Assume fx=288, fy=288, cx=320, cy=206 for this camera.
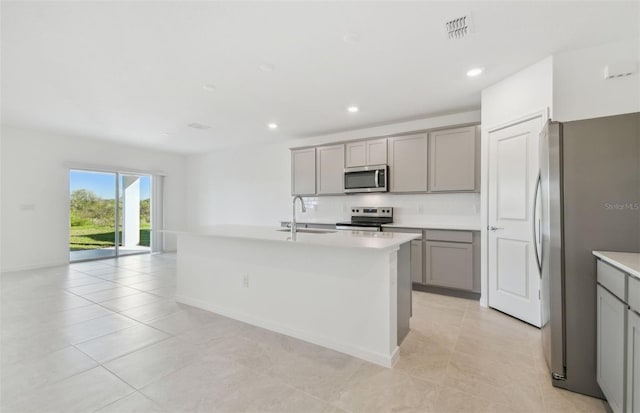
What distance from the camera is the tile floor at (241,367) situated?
1.76 m

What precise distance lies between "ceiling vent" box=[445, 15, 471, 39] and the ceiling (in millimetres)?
55

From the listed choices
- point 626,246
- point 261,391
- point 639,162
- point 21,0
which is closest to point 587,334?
point 626,246

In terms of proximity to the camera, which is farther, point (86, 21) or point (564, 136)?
point (86, 21)

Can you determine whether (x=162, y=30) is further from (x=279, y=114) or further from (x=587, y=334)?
(x=587, y=334)

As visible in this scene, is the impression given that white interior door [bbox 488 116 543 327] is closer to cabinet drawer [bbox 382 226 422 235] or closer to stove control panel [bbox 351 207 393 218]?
cabinet drawer [bbox 382 226 422 235]

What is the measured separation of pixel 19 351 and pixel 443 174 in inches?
193

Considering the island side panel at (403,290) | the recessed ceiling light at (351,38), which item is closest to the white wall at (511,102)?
the island side panel at (403,290)

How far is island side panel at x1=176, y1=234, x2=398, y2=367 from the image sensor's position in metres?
2.23

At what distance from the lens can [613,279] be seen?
1.57 metres

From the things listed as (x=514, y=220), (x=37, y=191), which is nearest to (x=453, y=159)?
(x=514, y=220)

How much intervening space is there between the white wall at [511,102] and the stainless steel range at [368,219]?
1.56 meters

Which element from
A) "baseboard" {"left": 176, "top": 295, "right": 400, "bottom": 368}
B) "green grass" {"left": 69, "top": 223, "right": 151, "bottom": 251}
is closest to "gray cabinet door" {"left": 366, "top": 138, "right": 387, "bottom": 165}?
"baseboard" {"left": 176, "top": 295, "right": 400, "bottom": 368}

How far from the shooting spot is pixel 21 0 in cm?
200

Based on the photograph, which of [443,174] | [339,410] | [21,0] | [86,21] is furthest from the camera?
[443,174]
